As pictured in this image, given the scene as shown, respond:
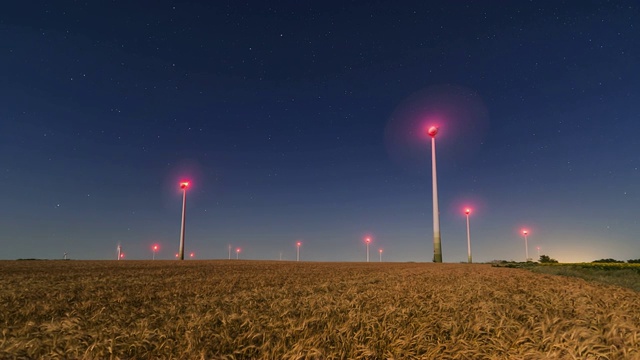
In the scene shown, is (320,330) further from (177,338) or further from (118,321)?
(118,321)

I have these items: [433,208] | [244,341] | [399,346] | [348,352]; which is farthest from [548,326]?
[433,208]

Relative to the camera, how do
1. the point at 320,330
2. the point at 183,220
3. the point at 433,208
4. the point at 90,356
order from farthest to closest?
the point at 183,220 < the point at 433,208 < the point at 320,330 < the point at 90,356

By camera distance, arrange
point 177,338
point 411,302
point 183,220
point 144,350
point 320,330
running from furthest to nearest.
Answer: point 183,220
point 411,302
point 320,330
point 177,338
point 144,350

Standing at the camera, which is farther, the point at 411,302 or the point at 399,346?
the point at 411,302

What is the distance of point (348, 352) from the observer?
306 centimetres

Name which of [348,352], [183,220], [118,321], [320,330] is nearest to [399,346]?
[348,352]

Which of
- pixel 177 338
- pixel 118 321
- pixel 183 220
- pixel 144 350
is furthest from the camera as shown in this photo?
pixel 183 220

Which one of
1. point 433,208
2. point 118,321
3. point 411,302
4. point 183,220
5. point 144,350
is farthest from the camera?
point 183,220

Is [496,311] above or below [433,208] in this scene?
below

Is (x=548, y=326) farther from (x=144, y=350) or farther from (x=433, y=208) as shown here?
(x=433, y=208)

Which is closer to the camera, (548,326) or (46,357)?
(46,357)

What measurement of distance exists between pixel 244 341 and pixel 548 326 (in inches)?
120

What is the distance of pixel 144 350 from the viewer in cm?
327

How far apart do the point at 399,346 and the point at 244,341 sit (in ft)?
4.71
